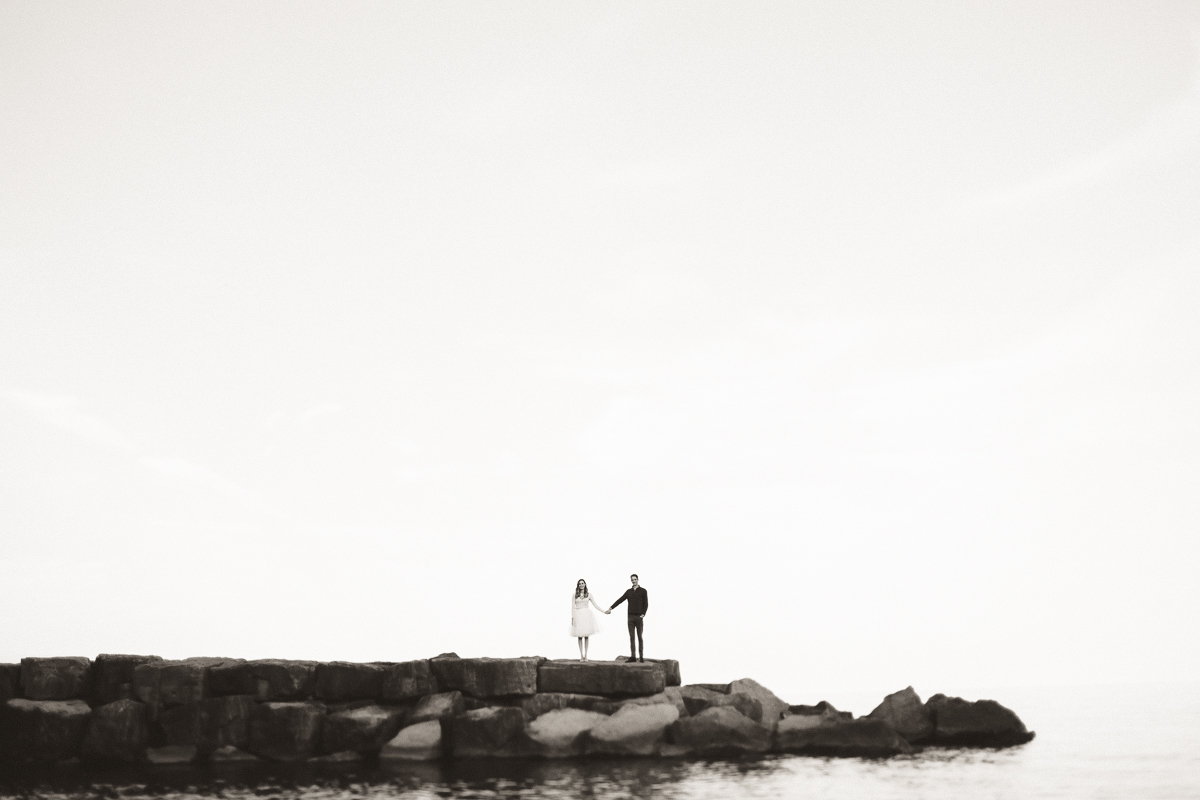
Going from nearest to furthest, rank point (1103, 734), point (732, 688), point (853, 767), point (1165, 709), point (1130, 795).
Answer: point (1130, 795), point (853, 767), point (732, 688), point (1103, 734), point (1165, 709)

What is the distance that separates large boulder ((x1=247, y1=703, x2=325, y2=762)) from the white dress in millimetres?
5890

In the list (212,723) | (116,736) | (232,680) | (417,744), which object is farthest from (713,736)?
(116,736)

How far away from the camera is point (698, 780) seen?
19.1 m

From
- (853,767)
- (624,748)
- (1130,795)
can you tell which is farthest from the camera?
(624,748)

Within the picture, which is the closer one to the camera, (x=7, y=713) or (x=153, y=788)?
(x=153, y=788)

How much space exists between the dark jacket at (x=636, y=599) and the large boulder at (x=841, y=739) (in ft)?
13.0

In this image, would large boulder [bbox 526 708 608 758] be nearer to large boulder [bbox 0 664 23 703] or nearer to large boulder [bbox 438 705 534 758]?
large boulder [bbox 438 705 534 758]

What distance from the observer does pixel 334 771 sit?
21.8 metres

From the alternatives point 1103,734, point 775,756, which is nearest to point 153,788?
point 775,756

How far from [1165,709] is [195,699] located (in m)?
41.8

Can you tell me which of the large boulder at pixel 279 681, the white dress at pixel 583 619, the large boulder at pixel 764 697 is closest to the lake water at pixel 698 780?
the large boulder at pixel 279 681

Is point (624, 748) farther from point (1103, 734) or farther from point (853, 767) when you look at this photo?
point (1103, 734)

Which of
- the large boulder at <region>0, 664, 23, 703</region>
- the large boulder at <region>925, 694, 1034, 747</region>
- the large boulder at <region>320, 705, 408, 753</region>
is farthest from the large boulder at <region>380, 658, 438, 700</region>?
the large boulder at <region>925, 694, 1034, 747</region>

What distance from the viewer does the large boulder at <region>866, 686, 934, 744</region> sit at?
2444cm
